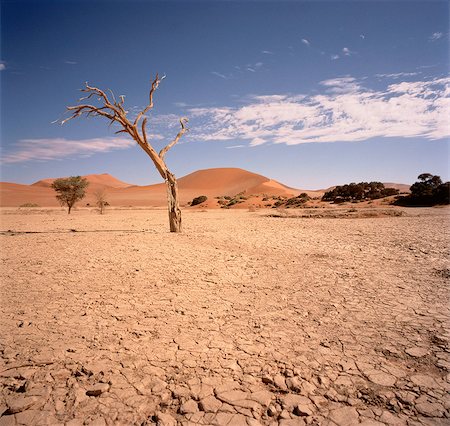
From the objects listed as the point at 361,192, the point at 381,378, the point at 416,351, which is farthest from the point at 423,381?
the point at 361,192

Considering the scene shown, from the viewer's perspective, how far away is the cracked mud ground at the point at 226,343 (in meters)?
2.31

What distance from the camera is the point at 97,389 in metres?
2.50

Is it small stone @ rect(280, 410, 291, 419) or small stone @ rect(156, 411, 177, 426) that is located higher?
small stone @ rect(280, 410, 291, 419)

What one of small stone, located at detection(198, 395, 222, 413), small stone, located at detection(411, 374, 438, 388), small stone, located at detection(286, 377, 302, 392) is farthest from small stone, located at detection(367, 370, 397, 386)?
small stone, located at detection(198, 395, 222, 413)

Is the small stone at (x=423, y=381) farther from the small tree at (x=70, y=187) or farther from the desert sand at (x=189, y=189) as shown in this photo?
the desert sand at (x=189, y=189)

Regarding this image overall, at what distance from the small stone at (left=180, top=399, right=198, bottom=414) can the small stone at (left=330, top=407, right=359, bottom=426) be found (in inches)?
42.1

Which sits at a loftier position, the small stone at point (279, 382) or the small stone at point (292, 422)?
the small stone at point (279, 382)

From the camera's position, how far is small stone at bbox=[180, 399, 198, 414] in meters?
2.28

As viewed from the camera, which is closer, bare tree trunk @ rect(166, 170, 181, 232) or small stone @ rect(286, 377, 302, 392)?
small stone @ rect(286, 377, 302, 392)

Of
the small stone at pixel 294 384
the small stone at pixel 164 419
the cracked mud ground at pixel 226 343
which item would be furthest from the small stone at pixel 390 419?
the small stone at pixel 164 419

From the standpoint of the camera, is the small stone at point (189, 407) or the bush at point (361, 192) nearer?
the small stone at point (189, 407)

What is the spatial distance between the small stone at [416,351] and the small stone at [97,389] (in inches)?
119

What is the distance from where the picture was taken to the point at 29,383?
8.50ft

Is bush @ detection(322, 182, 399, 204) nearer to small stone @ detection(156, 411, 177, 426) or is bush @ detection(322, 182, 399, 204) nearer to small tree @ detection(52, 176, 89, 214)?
small tree @ detection(52, 176, 89, 214)
